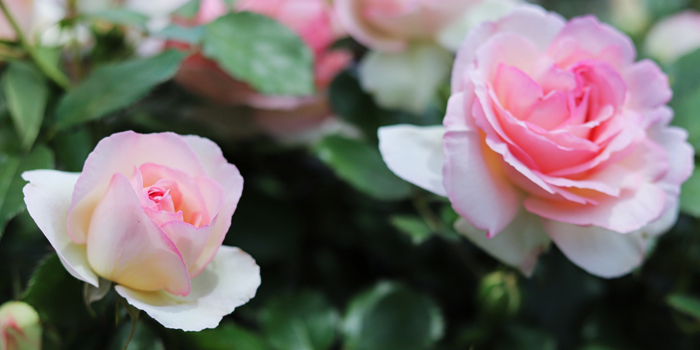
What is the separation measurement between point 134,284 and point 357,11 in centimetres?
32

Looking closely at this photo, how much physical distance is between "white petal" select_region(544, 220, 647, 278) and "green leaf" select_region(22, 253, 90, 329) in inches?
11.3

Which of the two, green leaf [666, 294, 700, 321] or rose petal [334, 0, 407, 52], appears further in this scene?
rose petal [334, 0, 407, 52]

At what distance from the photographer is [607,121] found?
1.03ft

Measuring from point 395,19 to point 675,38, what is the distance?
40cm

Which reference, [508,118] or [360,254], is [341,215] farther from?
[508,118]

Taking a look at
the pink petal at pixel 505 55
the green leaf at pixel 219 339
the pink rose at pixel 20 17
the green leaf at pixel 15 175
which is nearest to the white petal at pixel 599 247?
the pink petal at pixel 505 55

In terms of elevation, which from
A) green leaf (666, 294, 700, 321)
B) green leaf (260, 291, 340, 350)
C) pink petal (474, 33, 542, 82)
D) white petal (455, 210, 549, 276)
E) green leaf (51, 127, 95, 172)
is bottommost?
green leaf (260, 291, 340, 350)

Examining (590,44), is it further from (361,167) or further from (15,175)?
(15,175)

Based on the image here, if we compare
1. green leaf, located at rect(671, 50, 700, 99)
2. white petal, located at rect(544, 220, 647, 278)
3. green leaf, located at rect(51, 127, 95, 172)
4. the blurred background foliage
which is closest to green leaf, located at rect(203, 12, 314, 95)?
the blurred background foliage

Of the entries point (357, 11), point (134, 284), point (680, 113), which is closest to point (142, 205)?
point (134, 284)

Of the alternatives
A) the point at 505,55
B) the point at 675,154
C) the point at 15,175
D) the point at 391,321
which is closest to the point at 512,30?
the point at 505,55

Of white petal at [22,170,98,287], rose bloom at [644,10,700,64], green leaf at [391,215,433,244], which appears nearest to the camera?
white petal at [22,170,98,287]

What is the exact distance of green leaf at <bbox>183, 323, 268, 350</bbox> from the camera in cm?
31

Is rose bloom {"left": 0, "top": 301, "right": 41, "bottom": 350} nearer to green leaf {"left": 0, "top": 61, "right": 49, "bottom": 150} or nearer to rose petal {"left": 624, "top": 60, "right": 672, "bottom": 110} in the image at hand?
green leaf {"left": 0, "top": 61, "right": 49, "bottom": 150}
